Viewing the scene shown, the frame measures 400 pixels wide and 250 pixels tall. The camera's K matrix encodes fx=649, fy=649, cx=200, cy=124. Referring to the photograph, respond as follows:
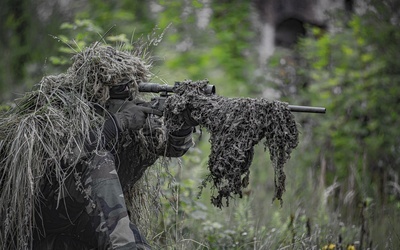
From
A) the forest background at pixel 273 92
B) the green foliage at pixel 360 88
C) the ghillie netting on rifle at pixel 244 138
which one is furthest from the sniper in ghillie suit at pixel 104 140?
the green foliage at pixel 360 88

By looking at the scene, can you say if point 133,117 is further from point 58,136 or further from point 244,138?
point 244,138

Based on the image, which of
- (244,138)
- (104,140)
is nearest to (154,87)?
(104,140)

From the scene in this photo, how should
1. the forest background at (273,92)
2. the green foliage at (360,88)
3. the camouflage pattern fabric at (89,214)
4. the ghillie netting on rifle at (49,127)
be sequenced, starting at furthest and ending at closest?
the green foliage at (360,88), the forest background at (273,92), the ghillie netting on rifle at (49,127), the camouflage pattern fabric at (89,214)

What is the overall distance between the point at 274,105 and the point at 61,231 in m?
1.47

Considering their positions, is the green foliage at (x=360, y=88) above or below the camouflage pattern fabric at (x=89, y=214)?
above

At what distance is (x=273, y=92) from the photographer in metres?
8.75

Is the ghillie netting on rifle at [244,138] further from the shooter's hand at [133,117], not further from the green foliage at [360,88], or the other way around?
the green foliage at [360,88]

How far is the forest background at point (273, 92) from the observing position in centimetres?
473

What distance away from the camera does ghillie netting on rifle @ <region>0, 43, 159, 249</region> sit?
354cm

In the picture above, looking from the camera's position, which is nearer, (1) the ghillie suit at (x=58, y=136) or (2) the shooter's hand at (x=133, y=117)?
(1) the ghillie suit at (x=58, y=136)

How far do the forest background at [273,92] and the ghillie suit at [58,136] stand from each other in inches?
20.8

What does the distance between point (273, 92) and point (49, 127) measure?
5.47 meters

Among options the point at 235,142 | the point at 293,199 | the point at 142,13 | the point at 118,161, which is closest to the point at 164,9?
the point at 142,13

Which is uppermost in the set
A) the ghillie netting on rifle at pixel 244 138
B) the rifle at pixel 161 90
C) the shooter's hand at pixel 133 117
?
the rifle at pixel 161 90
